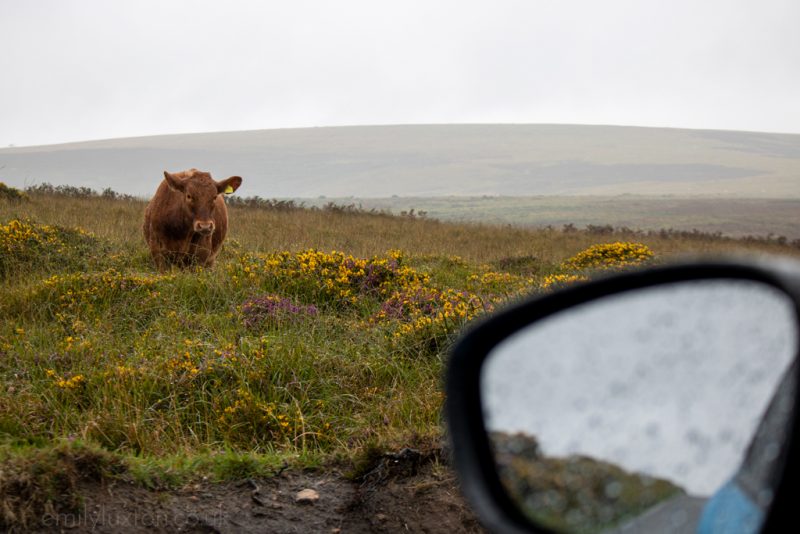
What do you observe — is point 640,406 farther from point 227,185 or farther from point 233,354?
point 227,185

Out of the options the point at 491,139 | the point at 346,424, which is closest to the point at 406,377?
the point at 346,424

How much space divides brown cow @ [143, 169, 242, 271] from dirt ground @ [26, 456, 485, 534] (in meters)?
7.01

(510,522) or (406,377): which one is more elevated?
(510,522)

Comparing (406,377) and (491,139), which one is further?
(491,139)

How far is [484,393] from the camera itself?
1.51 metres

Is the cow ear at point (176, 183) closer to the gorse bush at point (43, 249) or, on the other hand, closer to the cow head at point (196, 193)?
the cow head at point (196, 193)

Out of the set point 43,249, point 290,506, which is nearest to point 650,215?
point 43,249

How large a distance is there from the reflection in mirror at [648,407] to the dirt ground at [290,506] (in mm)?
1896

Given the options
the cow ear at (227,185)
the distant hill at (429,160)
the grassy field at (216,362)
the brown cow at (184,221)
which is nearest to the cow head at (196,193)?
the brown cow at (184,221)

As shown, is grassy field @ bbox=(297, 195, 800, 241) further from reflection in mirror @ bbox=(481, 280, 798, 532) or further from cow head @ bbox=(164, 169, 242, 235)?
reflection in mirror @ bbox=(481, 280, 798, 532)

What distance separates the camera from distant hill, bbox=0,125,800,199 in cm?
12281

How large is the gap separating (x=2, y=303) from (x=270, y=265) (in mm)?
2845

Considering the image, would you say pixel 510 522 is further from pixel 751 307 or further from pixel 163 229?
pixel 163 229

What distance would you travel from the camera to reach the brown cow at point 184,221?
10.1 meters
